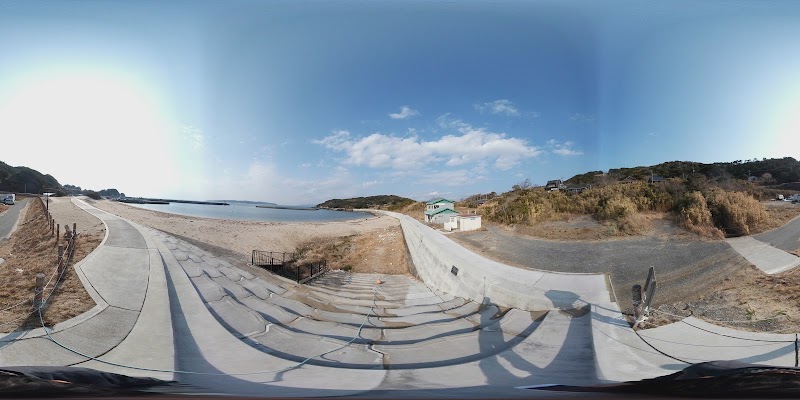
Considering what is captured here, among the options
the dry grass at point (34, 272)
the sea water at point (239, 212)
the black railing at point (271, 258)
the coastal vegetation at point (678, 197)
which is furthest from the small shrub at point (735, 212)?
the dry grass at point (34, 272)

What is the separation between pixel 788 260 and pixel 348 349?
2316 millimetres

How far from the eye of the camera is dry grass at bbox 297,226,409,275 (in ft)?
6.77

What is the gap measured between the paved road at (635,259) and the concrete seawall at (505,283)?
0.07 m

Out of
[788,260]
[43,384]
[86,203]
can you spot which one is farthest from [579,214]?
[86,203]

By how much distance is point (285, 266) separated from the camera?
1614mm

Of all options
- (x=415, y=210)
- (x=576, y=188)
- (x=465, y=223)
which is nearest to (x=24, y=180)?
(x=415, y=210)

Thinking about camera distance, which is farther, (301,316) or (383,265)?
(383,265)

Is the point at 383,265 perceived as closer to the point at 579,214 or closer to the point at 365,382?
the point at 365,382

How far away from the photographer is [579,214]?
1.88 m

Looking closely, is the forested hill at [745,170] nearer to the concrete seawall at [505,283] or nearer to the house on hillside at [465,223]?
the concrete seawall at [505,283]

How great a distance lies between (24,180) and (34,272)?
2.09ft

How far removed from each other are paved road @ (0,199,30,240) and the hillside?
1.47 meters

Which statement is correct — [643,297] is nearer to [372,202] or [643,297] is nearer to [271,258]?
[372,202]

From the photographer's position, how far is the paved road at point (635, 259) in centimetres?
165
